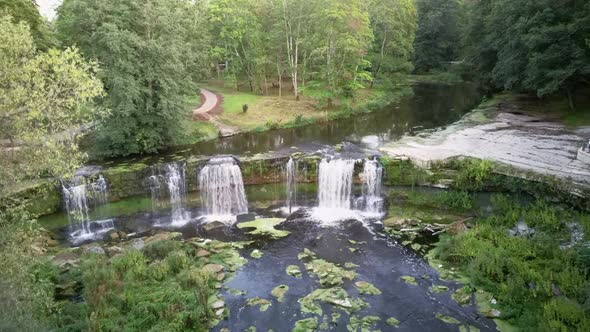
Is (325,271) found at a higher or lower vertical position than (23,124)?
lower

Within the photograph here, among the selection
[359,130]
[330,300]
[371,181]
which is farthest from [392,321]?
[359,130]

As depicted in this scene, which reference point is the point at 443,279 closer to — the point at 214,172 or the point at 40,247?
the point at 214,172

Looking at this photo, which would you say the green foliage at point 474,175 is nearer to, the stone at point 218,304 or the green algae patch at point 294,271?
the green algae patch at point 294,271

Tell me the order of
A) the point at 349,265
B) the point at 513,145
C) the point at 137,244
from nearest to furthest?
the point at 349,265, the point at 137,244, the point at 513,145

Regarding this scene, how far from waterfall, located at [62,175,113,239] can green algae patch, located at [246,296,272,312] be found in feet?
28.6

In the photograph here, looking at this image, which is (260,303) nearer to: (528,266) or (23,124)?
(23,124)

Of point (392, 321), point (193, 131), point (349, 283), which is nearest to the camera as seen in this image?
point (392, 321)

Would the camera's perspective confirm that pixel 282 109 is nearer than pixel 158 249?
No

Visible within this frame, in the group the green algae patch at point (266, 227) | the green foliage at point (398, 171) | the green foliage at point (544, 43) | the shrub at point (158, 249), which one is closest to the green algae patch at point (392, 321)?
A: the green algae patch at point (266, 227)

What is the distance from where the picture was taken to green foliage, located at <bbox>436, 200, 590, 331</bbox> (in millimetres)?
10922

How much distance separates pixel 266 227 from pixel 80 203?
8.15m

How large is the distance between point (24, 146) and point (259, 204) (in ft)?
39.8

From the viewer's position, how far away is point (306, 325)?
11531 millimetres

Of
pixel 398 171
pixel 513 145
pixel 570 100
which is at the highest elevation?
pixel 570 100
